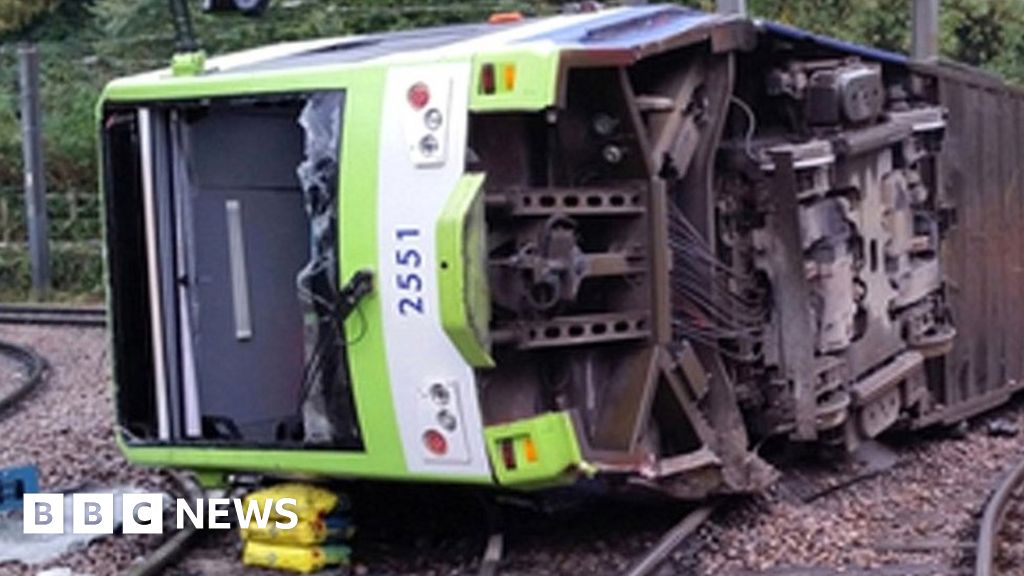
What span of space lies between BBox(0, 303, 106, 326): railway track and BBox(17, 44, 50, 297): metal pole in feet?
11.2

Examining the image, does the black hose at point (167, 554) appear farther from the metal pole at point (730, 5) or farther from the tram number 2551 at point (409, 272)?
the metal pole at point (730, 5)

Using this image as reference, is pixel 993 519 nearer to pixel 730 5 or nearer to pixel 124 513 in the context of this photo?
pixel 124 513

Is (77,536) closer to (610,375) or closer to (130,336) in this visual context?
(130,336)

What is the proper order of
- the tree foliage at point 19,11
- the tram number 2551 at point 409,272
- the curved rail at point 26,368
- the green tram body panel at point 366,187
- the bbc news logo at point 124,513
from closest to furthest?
the green tram body panel at point 366,187 → the tram number 2551 at point 409,272 → the bbc news logo at point 124,513 → the curved rail at point 26,368 → the tree foliage at point 19,11

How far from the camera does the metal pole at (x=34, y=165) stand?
28.1 m

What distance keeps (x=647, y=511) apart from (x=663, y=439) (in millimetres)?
851

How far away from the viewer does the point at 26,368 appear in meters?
17.6

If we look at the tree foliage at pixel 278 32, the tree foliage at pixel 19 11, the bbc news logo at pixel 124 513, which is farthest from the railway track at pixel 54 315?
the tree foliage at pixel 19 11

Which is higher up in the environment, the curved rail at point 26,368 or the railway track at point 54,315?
the curved rail at point 26,368

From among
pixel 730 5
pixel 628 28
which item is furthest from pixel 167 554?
pixel 730 5

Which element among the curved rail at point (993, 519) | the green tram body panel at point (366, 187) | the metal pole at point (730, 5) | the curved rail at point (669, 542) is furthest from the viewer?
the metal pole at point (730, 5)

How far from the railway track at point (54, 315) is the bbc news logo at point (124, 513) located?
40.8 ft

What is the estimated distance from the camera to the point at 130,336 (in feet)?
27.9

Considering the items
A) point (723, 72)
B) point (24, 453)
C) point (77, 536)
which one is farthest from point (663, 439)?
point (24, 453)
